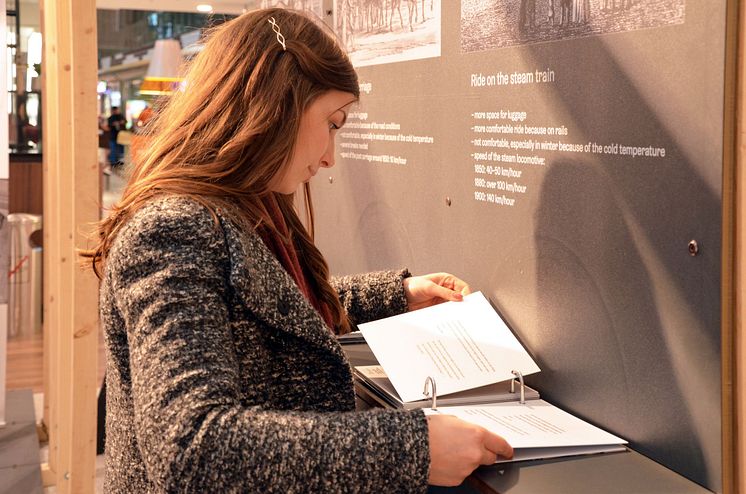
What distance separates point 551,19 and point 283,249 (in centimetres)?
57

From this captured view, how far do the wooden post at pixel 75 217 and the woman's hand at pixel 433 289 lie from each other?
0.98m

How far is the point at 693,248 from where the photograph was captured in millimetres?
1144

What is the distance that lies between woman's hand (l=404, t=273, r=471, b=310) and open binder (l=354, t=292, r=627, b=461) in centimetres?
5

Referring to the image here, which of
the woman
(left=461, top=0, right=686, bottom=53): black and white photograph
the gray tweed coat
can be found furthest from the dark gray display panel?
the gray tweed coat

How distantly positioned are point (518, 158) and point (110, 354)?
766mm

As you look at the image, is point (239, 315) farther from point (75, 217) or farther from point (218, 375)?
point (75, 217)

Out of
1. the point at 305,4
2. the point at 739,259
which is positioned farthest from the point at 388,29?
the point at 739,259

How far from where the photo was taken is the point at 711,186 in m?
1.11

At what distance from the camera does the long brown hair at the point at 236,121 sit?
1204 millimetres

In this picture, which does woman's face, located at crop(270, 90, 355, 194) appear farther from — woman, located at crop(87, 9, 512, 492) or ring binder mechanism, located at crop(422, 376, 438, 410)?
ring binder mechanism, located at crop(422, 376, 438, 410)

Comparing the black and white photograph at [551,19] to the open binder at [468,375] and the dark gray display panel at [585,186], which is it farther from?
the open binder at [468,375]

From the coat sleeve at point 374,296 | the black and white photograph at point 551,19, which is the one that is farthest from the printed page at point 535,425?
the black and white photograph at point 551,19

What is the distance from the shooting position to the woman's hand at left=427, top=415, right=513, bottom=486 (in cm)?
107

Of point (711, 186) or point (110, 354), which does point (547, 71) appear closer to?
point (711, 186)
